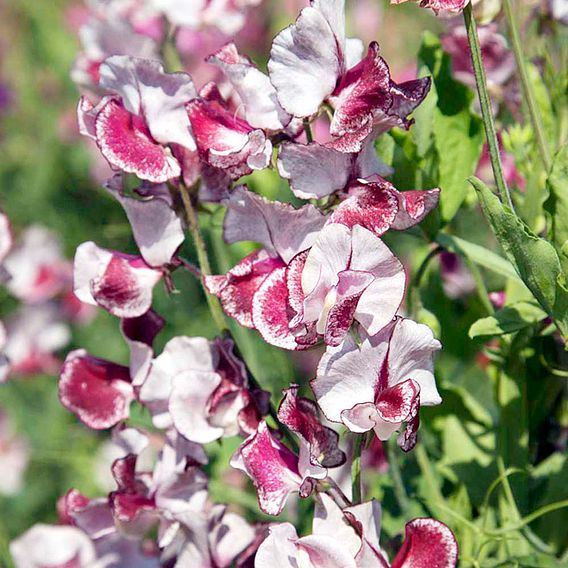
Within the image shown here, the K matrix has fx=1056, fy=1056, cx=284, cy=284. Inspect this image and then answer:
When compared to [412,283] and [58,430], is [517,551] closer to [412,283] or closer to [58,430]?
[412,283]

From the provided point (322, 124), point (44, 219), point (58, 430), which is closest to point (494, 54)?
point (322, 124)

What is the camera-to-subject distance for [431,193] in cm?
54

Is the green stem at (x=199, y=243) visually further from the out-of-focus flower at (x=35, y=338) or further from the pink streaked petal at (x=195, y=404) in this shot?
the out-of-focus flower at (x=35, y=338)

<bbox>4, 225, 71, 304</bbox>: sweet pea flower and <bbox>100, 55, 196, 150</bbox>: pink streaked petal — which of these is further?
<bbox>4, 225, 71, 304</bbox>: sweet pea flower

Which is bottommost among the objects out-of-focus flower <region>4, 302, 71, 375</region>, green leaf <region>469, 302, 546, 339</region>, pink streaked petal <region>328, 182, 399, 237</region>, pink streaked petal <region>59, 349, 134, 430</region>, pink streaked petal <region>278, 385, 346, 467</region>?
out-of-focus flower <region>4, 302, 71, 375</region>

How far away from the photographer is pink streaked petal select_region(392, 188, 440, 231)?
0.53 m

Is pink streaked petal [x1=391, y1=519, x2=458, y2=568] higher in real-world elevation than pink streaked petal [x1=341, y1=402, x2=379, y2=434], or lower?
lower

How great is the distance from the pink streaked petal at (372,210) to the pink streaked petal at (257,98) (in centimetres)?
7

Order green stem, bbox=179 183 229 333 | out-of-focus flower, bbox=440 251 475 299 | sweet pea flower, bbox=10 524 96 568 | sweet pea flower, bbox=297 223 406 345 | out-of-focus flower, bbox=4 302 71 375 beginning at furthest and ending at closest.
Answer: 1. out-of-focus flower, bbox=4 302 71 375
2. out-of-focus flower, bbox=440 251 475 299
3. sweet pea flower, bbox=10 524 96 568
4. green stem, bbox=179 183 229 333
5. sweet pea flower, bbox=297 223 406 345

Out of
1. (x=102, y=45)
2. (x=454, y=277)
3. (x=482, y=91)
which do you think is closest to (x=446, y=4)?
(x=482, y=91)

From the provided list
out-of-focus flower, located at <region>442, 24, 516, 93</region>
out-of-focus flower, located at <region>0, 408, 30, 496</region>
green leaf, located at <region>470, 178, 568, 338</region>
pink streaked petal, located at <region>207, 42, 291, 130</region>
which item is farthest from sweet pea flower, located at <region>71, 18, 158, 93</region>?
out-of-focus flower, located at <region>0, 408, 30, 496</region>

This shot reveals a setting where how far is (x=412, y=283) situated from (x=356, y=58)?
6.5 inches

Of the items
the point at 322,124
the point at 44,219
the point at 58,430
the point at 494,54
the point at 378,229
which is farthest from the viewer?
the point at 44,219

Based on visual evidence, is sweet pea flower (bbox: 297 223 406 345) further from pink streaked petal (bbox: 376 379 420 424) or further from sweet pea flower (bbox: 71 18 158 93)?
sweet pea flower (bbox: 71 18 158 93)
